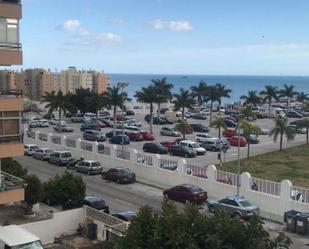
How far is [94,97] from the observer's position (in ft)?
259

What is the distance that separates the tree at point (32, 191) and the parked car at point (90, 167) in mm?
13350

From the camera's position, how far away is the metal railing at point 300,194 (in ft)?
95.1

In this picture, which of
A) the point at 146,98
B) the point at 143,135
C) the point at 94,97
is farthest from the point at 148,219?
the point at 94,97

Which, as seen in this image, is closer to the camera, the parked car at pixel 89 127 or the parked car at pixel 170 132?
the parked car at pixel 170 132

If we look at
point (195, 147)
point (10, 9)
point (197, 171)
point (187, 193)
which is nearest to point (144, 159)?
point (197, 171)

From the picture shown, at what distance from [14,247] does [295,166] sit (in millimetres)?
30605

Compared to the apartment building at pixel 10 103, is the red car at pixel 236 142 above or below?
below

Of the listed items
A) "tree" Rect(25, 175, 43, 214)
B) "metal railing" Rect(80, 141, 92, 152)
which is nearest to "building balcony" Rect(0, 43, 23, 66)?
"tree" Rect(25, 175, 43, 214)

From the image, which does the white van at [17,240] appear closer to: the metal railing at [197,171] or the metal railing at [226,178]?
the metal railing at [226,178]

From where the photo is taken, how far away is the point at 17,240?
2064cm

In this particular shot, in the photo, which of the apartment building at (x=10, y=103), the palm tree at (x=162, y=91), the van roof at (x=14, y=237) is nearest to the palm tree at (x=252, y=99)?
the palm tree at (x=162, y=91)

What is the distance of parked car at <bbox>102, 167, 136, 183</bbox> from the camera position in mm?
38750

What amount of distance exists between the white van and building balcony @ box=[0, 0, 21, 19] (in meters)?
8.60

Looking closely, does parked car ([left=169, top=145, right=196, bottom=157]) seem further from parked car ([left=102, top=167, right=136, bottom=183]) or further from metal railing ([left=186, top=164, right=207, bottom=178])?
metal railing ([left=186, top=164, right=207, bottom=178])
